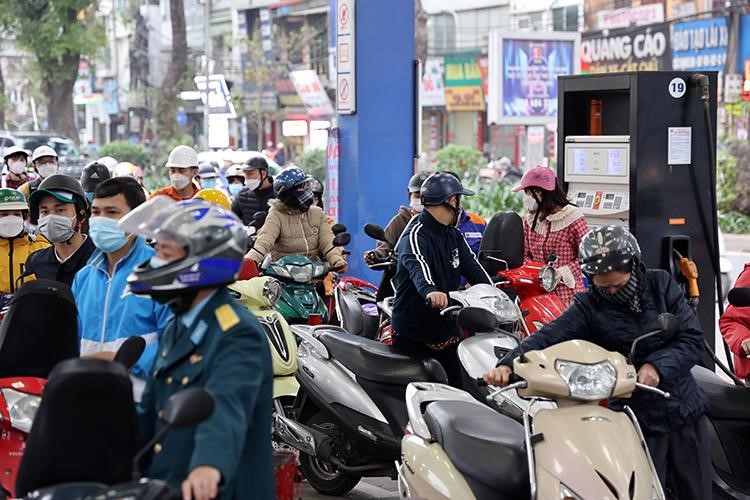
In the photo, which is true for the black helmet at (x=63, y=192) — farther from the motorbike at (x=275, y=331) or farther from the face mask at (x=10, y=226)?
the face mask at (x=10, y=226)

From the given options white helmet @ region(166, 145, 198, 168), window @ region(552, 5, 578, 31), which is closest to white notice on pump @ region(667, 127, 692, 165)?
white helmet @ region(166, 145, 198, 168)

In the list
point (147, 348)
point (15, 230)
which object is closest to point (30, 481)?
point (147, 348)

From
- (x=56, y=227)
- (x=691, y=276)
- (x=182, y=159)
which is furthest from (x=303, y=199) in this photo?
(x=56, y=227)

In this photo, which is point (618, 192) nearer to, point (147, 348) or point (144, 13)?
point (147, 348)

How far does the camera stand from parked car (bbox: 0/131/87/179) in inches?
1346

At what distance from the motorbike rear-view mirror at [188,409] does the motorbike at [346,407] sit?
364cm

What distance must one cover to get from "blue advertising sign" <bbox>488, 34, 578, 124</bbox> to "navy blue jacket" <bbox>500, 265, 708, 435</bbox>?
51.2ft

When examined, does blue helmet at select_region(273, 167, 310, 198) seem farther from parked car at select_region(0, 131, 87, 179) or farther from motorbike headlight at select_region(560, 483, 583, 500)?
parked car at select_region(0, 131, 87, 179)

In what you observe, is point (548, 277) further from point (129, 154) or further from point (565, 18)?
point (565, 18)

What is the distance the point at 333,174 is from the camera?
48.2ft

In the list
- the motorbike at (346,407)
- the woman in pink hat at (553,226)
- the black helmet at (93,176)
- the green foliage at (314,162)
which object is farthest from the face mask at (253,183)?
the green foliage at (314,162)

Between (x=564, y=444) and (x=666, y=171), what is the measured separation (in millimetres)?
5391

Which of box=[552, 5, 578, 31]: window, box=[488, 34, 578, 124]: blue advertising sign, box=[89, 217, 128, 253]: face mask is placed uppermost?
box=[552, 5, 578, 31]: window

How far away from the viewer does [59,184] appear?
6742 mm
